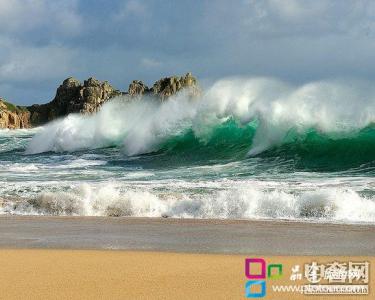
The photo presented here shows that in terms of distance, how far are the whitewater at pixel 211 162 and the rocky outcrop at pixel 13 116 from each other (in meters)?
46.1

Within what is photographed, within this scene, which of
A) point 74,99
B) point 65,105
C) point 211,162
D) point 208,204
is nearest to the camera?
point 208,204

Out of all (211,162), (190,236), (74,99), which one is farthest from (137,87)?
(190,236)

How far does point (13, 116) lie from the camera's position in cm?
7756

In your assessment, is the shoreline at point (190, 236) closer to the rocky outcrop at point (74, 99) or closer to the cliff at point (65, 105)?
the cliff at point (65, 105)

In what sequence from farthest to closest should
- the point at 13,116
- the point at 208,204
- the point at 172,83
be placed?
1. the point at 13,116
2. the point at 172,83
3. the point at 208,204

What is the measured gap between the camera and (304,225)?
25.7 ft

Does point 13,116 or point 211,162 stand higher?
point 13,116

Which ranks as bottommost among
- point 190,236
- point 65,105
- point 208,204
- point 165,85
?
point 190,236

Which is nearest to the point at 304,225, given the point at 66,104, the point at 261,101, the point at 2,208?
the point at 2,208

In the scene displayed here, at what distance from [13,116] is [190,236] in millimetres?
74586

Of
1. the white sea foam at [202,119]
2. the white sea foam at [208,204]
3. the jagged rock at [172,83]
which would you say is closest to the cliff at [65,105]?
the jagged rock at [172,83]

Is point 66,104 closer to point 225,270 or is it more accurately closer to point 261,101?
point 261,101

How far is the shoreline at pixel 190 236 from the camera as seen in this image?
19.4ft

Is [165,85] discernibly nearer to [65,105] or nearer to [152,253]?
[65,105]
